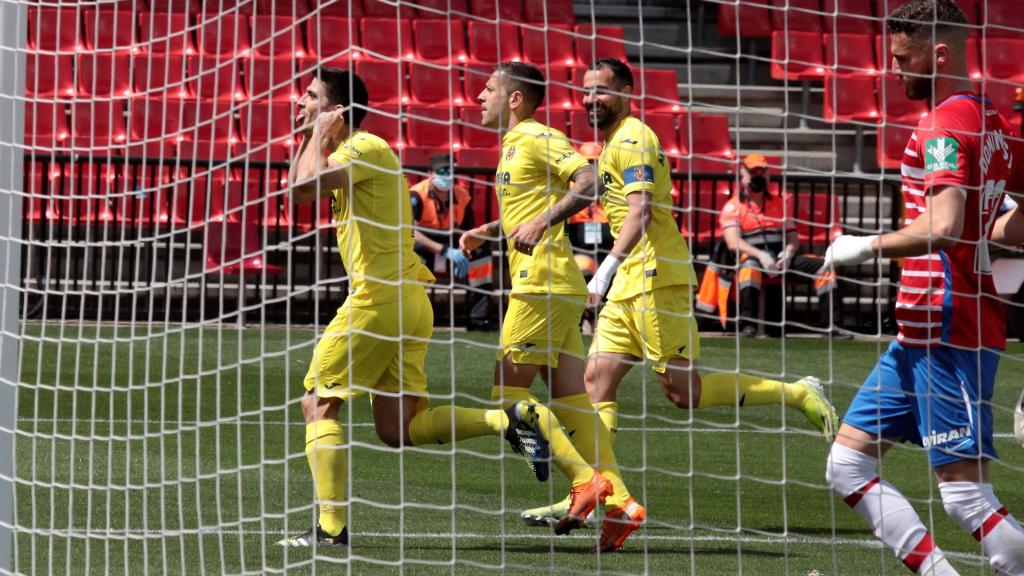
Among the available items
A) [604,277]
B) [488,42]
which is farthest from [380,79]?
[604,277]

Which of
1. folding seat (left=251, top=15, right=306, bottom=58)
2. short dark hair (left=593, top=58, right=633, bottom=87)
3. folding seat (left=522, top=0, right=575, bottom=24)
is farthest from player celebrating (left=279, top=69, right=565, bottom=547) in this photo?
folding seat (left=522, top=0, right=575, bottom=24)

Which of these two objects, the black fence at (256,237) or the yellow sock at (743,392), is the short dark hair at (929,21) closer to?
the yellow sock at (743,392)

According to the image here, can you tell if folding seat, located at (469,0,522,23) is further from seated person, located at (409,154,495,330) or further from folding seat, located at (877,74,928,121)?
seated person, located at (409,154,495,330)

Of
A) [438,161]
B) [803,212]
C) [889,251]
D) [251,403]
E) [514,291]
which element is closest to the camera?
[889,251]

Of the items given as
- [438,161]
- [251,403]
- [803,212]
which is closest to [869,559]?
[251,403]

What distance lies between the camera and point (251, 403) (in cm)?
1007

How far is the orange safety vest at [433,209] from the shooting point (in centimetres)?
1403

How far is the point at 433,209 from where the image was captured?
46.5 feet

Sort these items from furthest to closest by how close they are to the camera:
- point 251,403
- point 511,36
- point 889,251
A: point 511,36 < point 251,403 < point 889,251

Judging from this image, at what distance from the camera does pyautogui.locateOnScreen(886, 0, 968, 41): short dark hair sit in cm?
450

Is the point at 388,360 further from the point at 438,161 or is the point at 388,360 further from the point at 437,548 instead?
the point at 438,161

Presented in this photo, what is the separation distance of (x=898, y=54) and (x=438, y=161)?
9474 mm

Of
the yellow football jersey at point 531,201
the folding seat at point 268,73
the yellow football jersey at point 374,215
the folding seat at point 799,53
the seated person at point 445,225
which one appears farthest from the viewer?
the folding seat at point 799,53

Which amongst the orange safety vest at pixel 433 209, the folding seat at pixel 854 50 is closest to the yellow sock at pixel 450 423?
the orange safety vest at pixel 433 209
